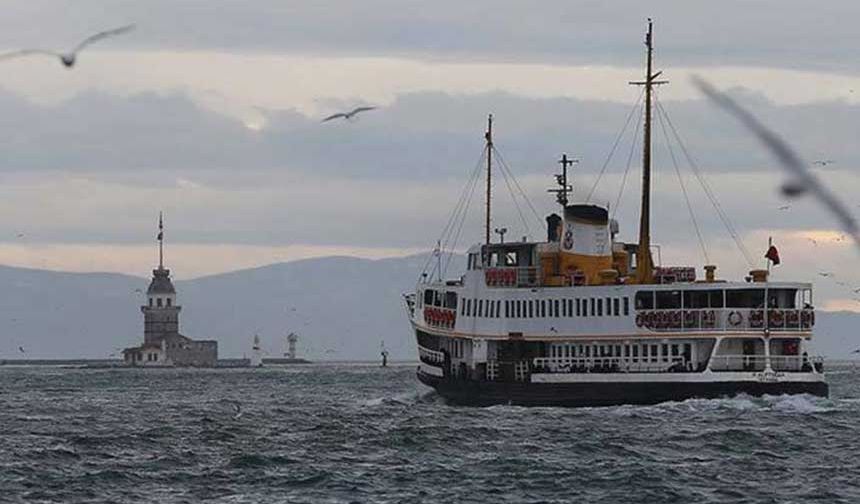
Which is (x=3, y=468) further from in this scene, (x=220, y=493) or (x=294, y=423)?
(x=294, y=423)

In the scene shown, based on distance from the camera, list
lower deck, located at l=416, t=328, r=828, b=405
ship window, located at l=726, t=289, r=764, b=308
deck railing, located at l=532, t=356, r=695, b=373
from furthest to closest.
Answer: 1. deck railing, located at l=532, t=356, r=695, b=373
2. ship window, located at l=726, t=289, r=764, b=308
3. lower deck, located at l=416, t=328, r=828, b=405

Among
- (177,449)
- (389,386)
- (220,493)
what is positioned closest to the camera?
(220,493)

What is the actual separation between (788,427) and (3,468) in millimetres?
34018

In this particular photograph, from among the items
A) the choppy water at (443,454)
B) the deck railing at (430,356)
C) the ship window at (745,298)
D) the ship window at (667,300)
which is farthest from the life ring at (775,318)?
the deck railing at (430,356)

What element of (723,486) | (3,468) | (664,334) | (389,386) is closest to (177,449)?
(3,468)

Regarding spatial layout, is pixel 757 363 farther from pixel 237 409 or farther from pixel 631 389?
pixel 237 409

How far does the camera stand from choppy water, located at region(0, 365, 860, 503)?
63.1m

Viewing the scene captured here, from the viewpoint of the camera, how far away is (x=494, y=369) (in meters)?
106

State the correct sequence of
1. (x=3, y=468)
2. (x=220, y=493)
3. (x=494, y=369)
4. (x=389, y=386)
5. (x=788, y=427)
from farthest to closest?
1. (x=389, y=386)
2. (x=494, y=369)
3. (x=788, y=427)
4. (x=3, y=468)
5. (x=220, y=493)

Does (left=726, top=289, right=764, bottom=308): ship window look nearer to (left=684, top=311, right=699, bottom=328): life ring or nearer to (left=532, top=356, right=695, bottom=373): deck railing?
(left=684, top=311, right=699, bottom=328): life ring

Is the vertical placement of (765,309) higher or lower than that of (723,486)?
higher

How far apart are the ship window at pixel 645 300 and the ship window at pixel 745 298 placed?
12.5ft

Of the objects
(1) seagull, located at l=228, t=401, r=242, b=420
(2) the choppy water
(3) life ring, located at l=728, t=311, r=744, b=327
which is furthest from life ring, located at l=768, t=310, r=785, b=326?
(1) seagull, located at l=228, t=401, r=242, b=420

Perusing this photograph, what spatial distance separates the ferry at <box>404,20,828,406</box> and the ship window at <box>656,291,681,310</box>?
68 mm
